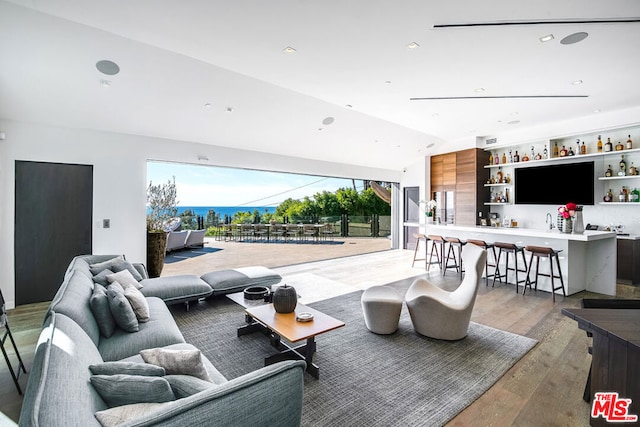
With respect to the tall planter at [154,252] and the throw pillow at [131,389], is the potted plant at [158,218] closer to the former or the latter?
the tall planter at [154,252]

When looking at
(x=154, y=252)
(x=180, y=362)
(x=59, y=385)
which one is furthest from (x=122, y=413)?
(x=154, y=252)

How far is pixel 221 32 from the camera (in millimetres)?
3188

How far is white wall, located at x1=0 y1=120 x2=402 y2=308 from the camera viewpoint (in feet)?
14.2

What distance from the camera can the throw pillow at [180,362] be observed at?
5.19 feet

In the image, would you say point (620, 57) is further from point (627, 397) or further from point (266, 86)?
point (266, 86)

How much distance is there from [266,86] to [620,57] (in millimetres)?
4625

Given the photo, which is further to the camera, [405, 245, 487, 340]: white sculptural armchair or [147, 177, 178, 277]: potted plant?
[147, 177, 178, 277]: potted plant

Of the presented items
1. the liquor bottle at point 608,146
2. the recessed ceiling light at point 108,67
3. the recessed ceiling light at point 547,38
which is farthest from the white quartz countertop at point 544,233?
the recessed ceiling light at point 108,67

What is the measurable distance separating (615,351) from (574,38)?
3.21 meters

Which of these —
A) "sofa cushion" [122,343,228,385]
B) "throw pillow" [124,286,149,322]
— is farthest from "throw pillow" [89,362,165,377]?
"throw pillow" [124,286,149,322]

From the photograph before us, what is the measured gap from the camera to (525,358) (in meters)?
2.94

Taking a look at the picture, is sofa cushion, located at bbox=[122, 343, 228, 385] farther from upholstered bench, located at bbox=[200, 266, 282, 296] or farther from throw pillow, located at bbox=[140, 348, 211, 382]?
upholstered bench, located at bbox=[200, 266, 282, 296]

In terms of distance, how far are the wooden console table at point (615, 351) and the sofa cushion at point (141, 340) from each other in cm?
296

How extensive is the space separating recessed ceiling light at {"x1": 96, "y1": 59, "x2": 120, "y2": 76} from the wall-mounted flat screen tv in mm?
8139
